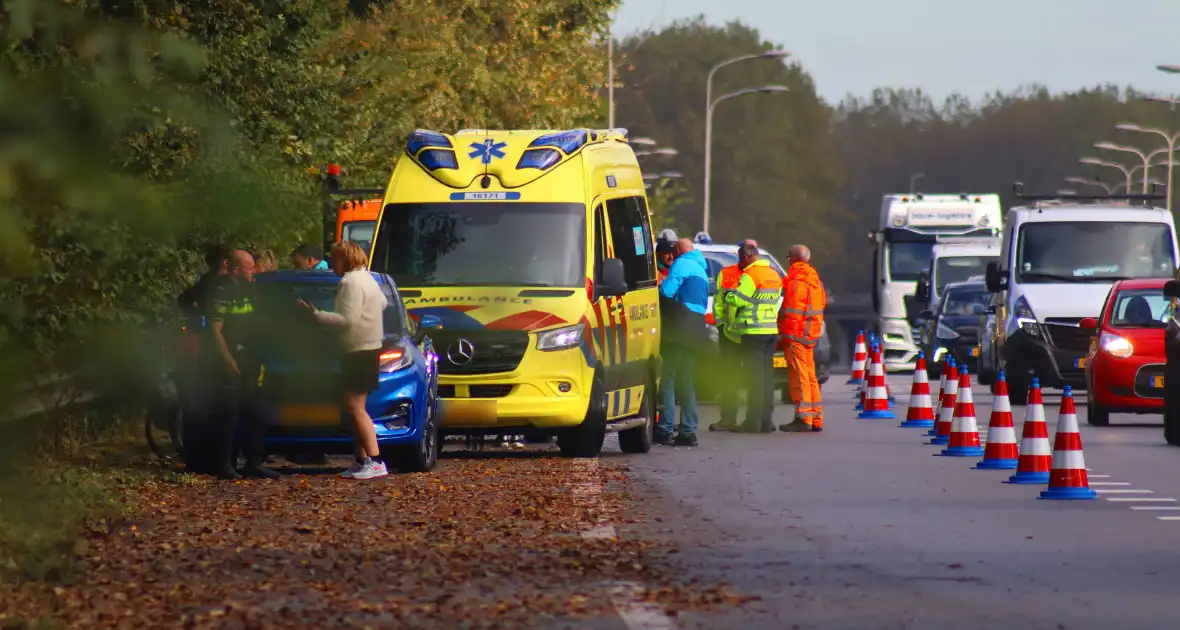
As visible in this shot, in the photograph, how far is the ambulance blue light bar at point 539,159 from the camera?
17281mm

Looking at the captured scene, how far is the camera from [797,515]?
40.0 feet

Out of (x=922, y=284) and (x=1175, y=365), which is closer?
(x=1175, y=365)

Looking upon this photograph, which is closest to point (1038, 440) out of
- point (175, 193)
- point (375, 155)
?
point (175, 193)

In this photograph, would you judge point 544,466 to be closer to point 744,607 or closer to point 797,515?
point 797,515

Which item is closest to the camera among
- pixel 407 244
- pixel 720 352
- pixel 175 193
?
pixel 175 193

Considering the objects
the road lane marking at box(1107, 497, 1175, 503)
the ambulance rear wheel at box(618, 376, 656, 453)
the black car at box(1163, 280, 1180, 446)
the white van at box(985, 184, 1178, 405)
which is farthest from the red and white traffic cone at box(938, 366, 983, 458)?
the white van at box(985, 184, 1178, 405)

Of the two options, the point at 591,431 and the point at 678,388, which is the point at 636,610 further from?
the point at 678,388

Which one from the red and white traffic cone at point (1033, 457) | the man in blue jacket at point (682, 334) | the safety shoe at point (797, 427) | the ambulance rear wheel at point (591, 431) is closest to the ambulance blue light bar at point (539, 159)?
the ambulance rear wheel at point (591, 431)

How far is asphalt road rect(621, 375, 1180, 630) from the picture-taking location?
7.89m

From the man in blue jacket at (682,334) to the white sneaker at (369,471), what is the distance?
15.8 ft

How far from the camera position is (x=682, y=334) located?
1909 centimetres

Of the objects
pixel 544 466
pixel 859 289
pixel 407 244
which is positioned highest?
pixel 407 244

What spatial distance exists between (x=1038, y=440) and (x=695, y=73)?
10552 cm

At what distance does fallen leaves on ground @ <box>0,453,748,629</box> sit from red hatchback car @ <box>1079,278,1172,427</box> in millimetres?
9340
